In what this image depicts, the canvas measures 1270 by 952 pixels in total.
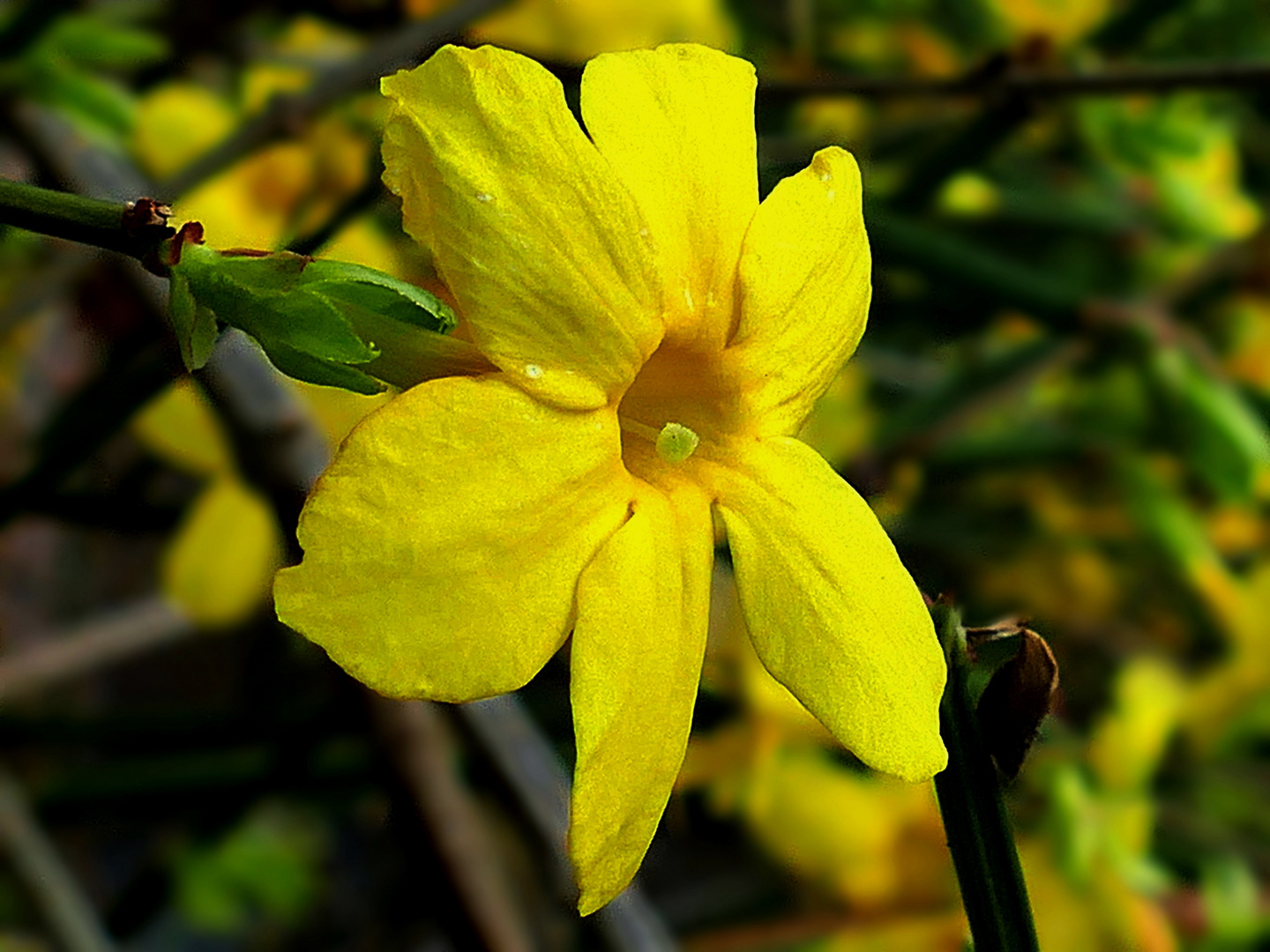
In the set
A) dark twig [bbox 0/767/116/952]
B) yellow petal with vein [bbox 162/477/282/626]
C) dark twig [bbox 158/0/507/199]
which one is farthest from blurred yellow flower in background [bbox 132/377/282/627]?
dark twig [bbox 0/767/116/952]

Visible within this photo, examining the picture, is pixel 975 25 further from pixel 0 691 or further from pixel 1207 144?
pixel 0 691

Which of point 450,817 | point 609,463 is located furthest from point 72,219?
point 450,817

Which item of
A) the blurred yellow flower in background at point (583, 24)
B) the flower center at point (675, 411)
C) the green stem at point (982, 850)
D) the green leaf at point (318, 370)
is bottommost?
the blurred yellow flower in background at point (583, 24)

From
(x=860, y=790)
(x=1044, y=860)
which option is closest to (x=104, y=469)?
(x=860, y=790)

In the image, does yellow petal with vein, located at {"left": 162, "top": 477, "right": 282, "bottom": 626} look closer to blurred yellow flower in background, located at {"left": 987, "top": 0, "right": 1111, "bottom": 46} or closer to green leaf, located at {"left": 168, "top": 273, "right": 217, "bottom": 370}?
green leaf, located at {"left": 168, "top": 273, "right": 217, "bottom": 370}

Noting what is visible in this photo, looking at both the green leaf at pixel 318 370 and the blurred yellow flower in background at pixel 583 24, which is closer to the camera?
the green leaf at pixel 318 370

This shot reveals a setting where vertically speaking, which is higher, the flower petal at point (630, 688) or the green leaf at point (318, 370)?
the green leaf at point (318, 370)

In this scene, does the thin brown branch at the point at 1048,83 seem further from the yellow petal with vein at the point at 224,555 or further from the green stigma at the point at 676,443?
the green stigma at the point at 676,443

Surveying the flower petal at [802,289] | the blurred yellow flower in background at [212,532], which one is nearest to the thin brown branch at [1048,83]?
the blurred yellow flower in background at [212,532]
